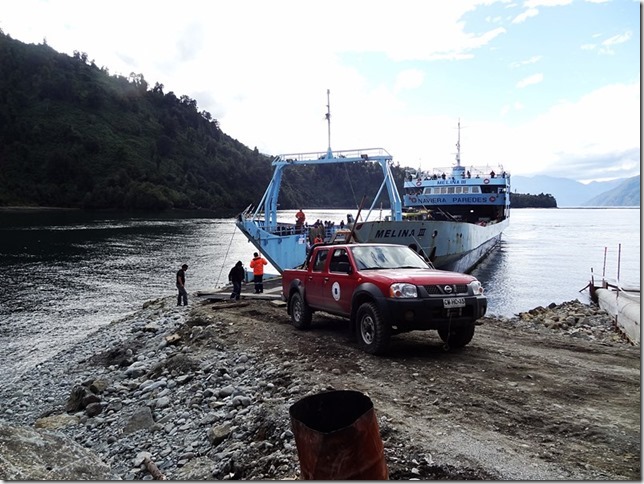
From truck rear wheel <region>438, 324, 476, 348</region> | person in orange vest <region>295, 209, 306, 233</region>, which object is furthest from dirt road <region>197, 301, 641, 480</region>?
person in orange vest <region>295, 209, 306, 233</region>

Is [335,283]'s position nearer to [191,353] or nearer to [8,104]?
[191,353]

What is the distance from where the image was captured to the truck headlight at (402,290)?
286 inches

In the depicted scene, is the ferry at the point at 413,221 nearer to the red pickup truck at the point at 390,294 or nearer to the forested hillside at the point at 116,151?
the red pickup truck at the point at 390,294

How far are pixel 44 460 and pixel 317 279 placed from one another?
5.39 meters

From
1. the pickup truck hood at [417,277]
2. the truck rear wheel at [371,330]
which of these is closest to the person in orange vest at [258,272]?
the pickup truck hood at [417,277]

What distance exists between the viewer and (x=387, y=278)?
7.59 metres

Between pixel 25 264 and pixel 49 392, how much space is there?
29.7 metres

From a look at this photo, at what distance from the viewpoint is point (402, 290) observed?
728cm

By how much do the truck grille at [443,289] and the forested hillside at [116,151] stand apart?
115243 mm

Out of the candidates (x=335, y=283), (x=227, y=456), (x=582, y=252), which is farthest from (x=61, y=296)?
(x=582, y=252)

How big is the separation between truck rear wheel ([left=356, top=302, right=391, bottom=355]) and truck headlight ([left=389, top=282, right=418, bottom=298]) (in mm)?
403

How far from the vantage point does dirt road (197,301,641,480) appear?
4.25 m

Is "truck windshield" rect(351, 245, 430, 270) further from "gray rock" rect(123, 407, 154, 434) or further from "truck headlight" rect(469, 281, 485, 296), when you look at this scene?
"gray rock" rect(123, 407, 154, 434)

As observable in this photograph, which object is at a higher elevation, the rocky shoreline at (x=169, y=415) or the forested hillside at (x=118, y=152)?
the forested hillside at (x=118, y=152)
